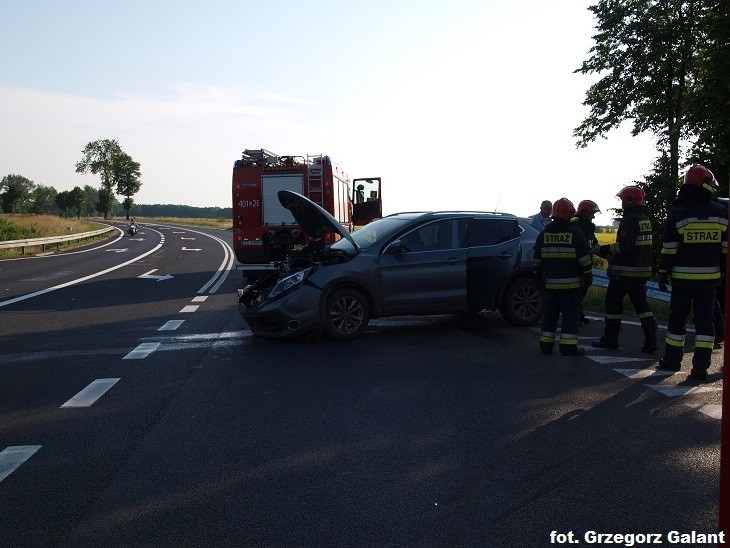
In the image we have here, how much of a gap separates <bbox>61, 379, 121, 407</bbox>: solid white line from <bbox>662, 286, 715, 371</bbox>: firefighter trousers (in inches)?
222

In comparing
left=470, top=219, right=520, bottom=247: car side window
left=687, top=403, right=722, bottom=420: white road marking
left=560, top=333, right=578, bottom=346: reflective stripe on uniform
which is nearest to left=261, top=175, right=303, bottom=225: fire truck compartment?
left=470, top=219, right=520, bottom=247: car side window

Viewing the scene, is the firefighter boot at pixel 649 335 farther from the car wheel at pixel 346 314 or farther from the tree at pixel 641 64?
the tree at pixel 641 64

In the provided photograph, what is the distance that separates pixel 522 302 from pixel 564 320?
2293 millimetres

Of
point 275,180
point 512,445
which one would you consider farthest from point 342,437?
point 275,180

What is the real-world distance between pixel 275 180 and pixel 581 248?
40.5 feet

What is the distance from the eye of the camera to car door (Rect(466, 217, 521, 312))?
452 inches

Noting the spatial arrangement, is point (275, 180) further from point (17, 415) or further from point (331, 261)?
point (17, 415)

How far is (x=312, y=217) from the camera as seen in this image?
1137cm

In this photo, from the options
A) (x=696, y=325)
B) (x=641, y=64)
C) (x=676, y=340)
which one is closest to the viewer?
(x=696, y=325)

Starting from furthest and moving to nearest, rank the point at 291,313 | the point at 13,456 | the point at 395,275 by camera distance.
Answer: the point at 395,275, the point at 291,313, the point at 13,456

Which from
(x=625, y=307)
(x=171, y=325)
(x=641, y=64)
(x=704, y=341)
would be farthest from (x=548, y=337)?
(x=641, y=64)

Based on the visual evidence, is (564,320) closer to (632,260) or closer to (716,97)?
(632,260)

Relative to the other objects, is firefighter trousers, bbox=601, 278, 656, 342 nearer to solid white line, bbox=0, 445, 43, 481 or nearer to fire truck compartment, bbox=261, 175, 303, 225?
solid white line, bbox=0, 445, 43, 481

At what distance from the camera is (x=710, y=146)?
27.9 m
